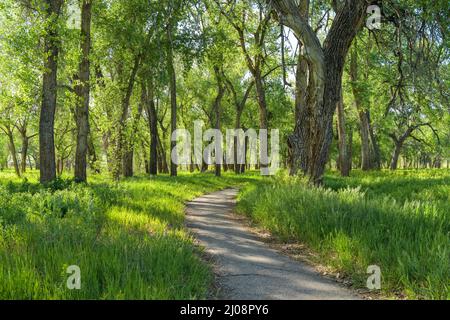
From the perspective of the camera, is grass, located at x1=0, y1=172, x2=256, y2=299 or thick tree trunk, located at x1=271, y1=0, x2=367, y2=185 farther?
thick tree trunk, located at x1=271, y1=0, x2=367, y2=185

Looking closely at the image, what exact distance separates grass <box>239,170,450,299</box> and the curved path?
0.49m

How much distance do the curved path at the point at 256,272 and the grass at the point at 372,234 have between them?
0.49m

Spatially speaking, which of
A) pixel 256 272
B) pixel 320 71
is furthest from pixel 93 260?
pixel 320 71

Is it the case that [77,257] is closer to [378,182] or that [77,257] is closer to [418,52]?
[418,52]

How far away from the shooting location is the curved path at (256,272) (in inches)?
174

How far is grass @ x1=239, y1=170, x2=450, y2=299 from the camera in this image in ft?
14.4

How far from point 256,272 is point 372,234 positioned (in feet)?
6.04

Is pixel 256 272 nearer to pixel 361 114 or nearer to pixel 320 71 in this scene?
pixel 320 71

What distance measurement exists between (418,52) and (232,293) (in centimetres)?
894

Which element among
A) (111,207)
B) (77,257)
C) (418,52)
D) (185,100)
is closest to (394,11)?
(418,52)

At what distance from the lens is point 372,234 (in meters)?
5.59

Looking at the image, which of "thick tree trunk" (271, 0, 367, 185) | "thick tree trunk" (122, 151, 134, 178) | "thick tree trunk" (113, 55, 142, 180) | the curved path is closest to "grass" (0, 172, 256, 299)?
the curved path

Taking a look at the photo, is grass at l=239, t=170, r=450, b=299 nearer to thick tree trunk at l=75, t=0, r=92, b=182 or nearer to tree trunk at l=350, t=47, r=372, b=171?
thick tree trunk at l=75, t=0, r=92, b=182

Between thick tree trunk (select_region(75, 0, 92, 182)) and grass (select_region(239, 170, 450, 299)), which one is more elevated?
thick tree trunk (select_region(75, 0, 92, 182))
